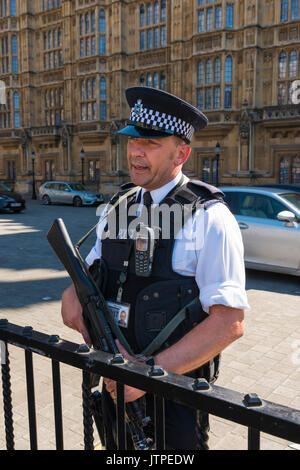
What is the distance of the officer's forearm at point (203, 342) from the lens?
158 cm

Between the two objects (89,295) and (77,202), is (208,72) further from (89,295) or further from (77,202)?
(89,295)

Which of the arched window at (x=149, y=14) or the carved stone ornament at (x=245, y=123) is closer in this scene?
the carved stone ornament at (x=245, y=123)

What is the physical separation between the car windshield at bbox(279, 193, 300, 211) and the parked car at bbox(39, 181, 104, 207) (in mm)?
15815

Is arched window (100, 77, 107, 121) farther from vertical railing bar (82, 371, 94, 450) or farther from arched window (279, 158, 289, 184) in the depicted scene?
vertical railing bar (82, 371, 94, 450)

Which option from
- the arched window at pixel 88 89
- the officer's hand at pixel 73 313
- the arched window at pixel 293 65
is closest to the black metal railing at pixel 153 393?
the officer's hand at pixel 73 313

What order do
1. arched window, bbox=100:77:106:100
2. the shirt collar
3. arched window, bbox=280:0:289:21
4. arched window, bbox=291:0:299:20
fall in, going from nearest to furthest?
1. the shirt collar
2. arched window, bbox=291:0:299:20
3. arched window, bbox=280:0:289:21
4. arched window, bbox=100:77:106:100

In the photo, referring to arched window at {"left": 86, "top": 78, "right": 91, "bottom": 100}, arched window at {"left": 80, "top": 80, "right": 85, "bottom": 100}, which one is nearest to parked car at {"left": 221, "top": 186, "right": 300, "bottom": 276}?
arched window at {"left": 86, "top": 78, "right": 91, "bottom": 100}

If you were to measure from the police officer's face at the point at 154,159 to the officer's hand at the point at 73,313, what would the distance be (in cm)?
66

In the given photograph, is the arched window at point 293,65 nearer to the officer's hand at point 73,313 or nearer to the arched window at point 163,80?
the arched window at point 163,80

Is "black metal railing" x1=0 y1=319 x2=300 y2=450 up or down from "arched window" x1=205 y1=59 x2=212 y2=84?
down

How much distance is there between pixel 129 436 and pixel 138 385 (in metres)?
0.70

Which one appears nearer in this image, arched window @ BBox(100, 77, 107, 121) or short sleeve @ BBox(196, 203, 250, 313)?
short sleeve @ BBox(196, 203, 250, 313)

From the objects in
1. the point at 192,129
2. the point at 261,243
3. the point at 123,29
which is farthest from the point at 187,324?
the point at 123,29

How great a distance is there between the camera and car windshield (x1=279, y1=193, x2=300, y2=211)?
Answer: 24.4ft
